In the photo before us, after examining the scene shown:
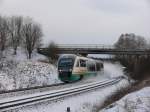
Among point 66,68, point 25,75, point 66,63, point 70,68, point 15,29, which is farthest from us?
point 15,29

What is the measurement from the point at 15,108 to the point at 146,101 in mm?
7762

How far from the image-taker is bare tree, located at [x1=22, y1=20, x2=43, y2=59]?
267 ft

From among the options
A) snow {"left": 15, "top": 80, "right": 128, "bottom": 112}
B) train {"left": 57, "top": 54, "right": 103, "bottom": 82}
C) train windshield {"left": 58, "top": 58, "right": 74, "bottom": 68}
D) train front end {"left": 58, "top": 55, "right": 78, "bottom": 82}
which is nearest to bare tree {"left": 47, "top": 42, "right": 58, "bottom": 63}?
train {"left": 57, "top": 54, "right": 103, "bottom": 82}

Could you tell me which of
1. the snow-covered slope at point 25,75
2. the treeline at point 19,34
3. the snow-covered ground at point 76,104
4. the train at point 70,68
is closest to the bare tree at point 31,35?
the treeline at point 19,34

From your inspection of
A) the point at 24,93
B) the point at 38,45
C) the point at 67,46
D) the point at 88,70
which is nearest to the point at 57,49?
the point at 67,46

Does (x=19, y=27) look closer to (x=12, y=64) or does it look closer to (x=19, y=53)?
(x=19, y=53)

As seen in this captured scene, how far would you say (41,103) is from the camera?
19.7 m

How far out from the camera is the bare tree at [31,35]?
Answer: 8150 centimetres

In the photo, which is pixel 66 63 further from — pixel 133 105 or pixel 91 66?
pixel 133 105

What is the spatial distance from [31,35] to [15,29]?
19.3 feet

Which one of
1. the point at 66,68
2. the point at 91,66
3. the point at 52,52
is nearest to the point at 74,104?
the point at 66,68

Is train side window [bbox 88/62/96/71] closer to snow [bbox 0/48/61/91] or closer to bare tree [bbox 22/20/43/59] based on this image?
snow [bbox 0/48/61/91]

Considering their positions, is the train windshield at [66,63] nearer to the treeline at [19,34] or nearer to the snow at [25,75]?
the snow at [25,75]

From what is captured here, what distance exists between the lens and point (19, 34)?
280 ft
